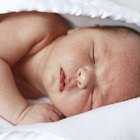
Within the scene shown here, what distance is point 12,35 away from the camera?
953 mm

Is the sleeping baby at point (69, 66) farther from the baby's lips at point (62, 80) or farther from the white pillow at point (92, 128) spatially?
the white pillow at point (92, 128)

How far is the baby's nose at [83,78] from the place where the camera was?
85 centimetres

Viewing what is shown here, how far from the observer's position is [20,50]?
0.96 metres

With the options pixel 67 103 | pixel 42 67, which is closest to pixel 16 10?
pixel 42 67

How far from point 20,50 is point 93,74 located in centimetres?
22

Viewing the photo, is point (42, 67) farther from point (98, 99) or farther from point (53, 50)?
point (98, 99)

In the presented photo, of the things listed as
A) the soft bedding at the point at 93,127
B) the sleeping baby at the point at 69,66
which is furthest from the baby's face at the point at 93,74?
the soft bedding at the point at 93,127

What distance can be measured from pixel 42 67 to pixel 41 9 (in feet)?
0.52

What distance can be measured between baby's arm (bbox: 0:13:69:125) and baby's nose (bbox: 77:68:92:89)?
0.40 feet

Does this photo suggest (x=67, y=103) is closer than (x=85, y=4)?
Yes

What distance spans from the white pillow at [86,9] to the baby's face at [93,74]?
107mm

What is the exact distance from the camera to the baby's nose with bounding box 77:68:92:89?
2.79 ft

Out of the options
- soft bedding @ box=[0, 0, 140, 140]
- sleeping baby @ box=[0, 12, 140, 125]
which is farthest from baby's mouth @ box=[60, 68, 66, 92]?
soft bedding @ box=[0, 0, 140, 140]

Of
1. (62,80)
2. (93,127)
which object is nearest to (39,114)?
(62,80)
